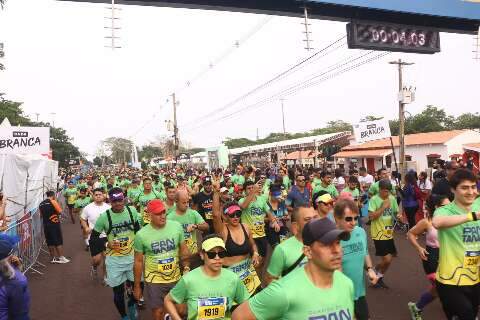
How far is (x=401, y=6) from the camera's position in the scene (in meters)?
11.7

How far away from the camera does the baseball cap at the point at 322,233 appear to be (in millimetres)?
2359

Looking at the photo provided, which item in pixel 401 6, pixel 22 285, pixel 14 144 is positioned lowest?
pixel 22 285

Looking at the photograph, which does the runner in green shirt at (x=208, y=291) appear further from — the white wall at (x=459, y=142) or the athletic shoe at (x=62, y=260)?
the white wall at (x=459, y=142)

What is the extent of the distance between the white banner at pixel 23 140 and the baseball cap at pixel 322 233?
13.6m

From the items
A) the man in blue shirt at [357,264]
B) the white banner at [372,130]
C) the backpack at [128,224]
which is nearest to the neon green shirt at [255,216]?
the backpack at [128,224]

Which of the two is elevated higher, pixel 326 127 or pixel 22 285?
pixel 326 127

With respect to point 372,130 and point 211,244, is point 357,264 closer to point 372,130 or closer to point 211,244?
point 211,244

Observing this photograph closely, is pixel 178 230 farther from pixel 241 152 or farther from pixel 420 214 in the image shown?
pixel 241 152

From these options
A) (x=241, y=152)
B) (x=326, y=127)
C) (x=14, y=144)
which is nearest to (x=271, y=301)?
(x=14, y=144)

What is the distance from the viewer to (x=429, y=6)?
40.4ft

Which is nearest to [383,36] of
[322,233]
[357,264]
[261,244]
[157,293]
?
[261,244]

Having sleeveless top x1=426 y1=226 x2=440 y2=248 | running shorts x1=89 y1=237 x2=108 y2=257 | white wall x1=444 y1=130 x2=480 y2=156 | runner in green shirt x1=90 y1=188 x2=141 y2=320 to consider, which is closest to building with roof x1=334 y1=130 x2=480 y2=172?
white wall x1=444 y1=130 x2=480 y2=156

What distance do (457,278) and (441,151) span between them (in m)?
30.5

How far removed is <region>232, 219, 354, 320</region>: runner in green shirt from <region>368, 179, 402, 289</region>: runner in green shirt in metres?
5.13
